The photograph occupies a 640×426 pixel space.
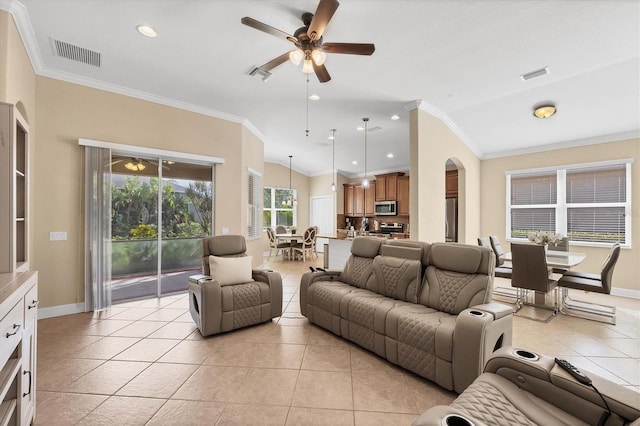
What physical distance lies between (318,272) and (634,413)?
2.83 meters

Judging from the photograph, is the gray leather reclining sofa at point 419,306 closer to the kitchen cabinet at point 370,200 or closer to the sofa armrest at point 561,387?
the sofa armrest at point 561,387

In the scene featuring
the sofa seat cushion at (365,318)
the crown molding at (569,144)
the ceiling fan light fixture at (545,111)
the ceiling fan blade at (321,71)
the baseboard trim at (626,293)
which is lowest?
the baseboard trim at (626,293)

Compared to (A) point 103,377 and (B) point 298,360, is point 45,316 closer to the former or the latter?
(A) point 103,377

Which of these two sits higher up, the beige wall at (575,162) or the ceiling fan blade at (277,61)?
the ceiling fan blade at (277,61)

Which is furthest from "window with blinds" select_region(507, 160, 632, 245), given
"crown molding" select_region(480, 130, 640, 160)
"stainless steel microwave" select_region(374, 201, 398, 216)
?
"stainless steel microwave" select_region(374, 201, 398, 216)

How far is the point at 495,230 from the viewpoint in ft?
21.1

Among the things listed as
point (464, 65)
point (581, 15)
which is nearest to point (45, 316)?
point (464, 65)

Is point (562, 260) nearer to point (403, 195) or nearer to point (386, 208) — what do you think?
point (403, 195)

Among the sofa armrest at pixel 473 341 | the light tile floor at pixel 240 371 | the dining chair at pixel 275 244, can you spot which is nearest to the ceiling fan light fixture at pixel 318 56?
the sofa armrest at pixel 473 341

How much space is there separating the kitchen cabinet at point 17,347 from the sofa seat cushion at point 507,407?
2063 mm

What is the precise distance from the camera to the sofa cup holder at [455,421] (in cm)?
107

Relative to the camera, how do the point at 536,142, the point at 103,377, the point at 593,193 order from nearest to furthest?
the point at 103,377
the point at 593,193
the point at 536,142

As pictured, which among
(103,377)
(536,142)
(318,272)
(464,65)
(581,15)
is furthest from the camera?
(536,142)

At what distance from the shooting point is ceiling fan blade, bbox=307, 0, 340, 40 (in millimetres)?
2021
